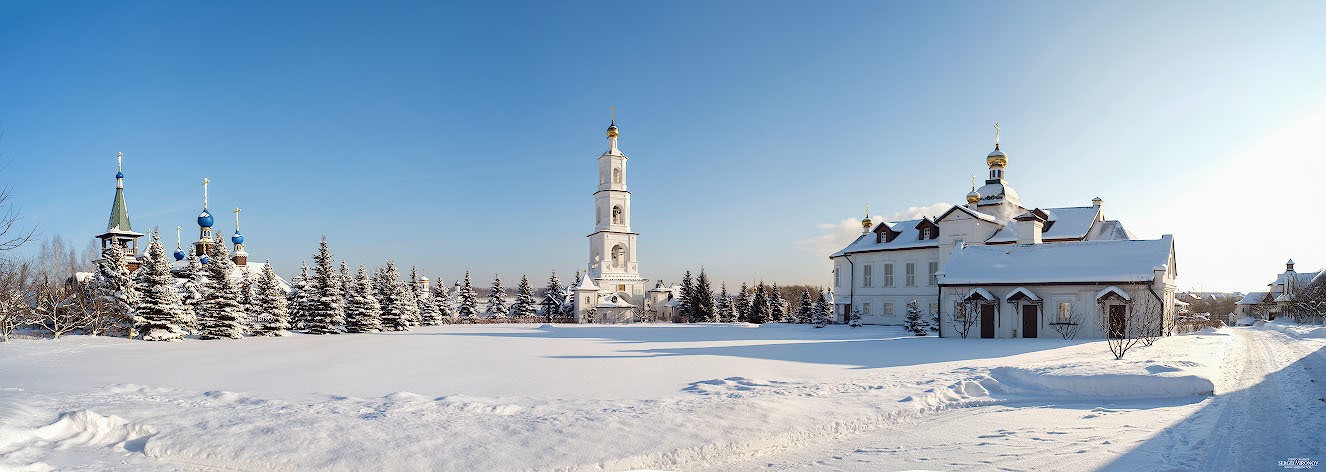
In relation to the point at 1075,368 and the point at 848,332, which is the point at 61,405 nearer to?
the point at 1075,368

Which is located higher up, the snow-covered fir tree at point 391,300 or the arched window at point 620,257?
the arched window at point 620,257

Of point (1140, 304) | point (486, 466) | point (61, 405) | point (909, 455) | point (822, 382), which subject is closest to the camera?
point (486, 466)

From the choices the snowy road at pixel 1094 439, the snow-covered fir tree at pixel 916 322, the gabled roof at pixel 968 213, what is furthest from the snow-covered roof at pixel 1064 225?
the snowy road at pixel 1094 439

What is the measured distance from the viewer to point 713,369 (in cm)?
1571

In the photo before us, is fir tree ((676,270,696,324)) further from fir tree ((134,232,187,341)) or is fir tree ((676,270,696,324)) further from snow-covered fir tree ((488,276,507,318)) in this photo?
fir tree ((134,232,187,341))

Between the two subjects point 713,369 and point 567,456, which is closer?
point 567,456

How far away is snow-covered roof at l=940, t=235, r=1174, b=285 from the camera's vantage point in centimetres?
2561

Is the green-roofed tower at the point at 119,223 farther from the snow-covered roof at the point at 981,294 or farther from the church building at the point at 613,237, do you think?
the snow-covered roof at the point at 981,294

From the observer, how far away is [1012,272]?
1085 inches

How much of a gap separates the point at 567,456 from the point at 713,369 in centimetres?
842

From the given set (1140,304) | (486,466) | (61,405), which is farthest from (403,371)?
(1140,304)

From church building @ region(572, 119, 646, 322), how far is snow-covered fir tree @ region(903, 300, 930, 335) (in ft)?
101

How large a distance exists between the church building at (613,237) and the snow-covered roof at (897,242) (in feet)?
82.5

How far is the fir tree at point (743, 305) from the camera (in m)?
57.3
